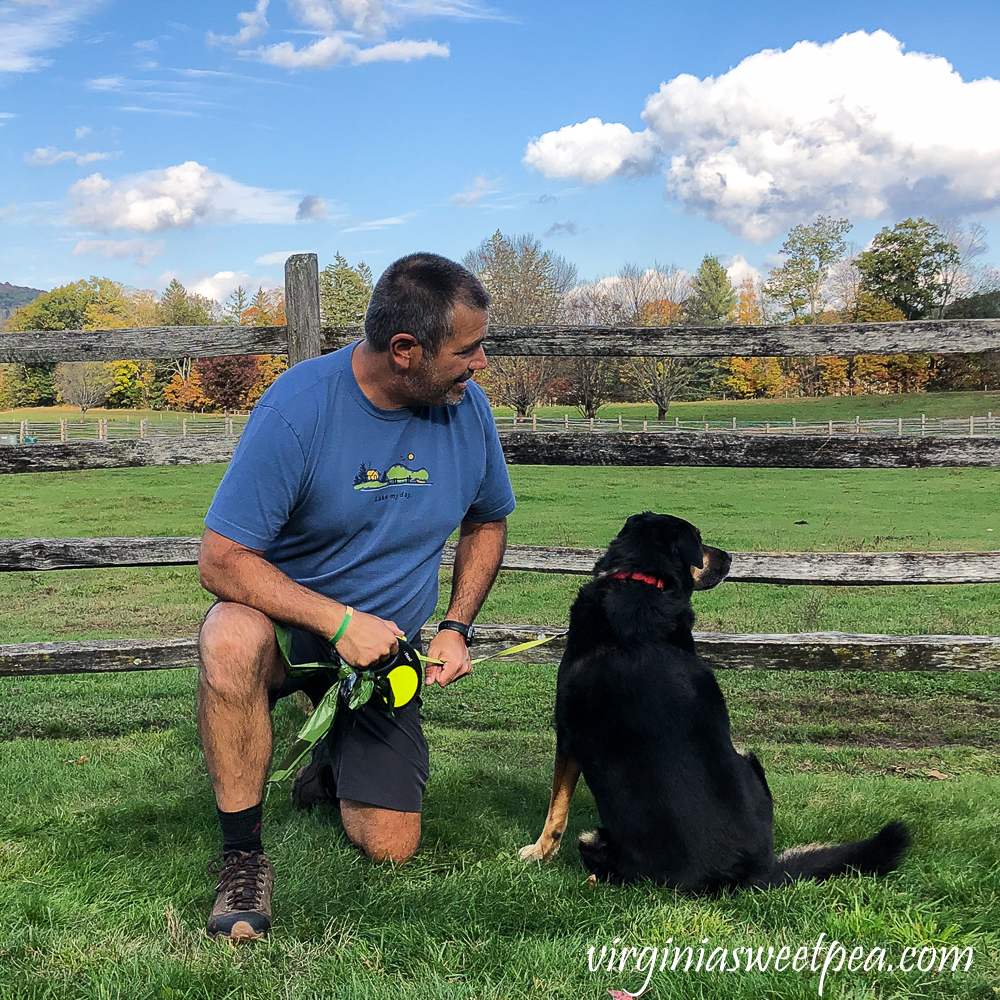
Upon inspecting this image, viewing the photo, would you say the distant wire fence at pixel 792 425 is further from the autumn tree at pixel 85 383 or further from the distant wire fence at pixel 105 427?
the autumn tree at pixel 85 383

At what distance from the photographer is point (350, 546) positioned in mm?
2967

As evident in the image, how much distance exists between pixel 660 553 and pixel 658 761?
0.75m

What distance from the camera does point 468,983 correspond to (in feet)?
7.10

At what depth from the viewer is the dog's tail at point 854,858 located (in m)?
2.77

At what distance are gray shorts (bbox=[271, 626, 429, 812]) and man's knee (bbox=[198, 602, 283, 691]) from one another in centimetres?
21

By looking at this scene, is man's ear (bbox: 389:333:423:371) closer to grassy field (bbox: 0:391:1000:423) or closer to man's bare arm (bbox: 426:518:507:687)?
man's bare arm (bbox: 426:518:507:687)

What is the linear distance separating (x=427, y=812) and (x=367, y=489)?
4.32 feet

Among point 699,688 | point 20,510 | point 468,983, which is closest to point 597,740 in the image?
point 699,688

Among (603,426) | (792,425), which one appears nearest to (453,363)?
(603,426)

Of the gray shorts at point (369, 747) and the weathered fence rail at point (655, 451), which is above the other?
the weathered fence rail at point (655, 451)

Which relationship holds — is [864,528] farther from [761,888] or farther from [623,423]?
[623,423]

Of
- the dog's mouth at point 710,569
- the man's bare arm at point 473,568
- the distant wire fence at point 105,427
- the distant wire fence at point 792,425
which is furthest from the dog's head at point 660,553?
the distant wire fence at point 105,427

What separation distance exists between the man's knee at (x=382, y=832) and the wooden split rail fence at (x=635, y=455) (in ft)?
4.84

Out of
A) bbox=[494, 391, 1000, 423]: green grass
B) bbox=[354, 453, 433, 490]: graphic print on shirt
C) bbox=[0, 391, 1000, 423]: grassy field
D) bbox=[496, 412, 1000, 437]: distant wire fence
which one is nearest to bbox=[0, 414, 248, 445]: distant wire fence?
bbox=[0, 391, 1000, 423]: grassy field
